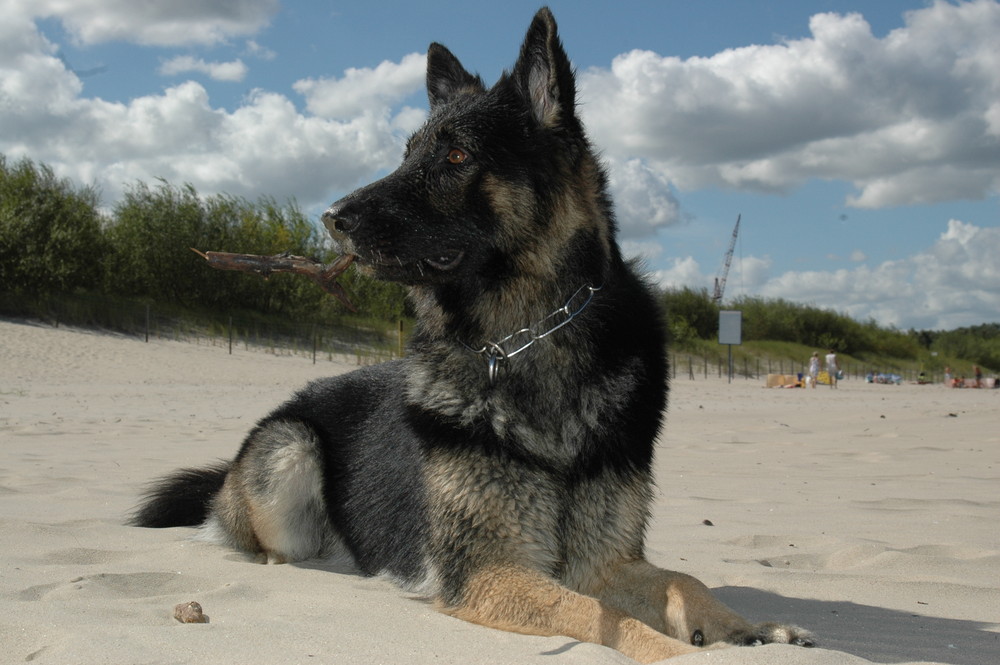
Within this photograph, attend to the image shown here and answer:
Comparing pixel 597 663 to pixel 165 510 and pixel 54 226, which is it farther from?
pixel 54 226

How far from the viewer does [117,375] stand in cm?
2100

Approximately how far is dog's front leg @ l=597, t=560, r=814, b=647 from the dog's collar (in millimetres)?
973

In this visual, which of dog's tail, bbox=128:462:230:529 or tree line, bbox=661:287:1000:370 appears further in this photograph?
tree line, bbox=661:287:1000:370

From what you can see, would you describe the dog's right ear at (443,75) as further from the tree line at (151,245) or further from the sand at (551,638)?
the tree line at (151,245)

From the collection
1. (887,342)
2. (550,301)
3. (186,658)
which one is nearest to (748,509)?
(550,301)

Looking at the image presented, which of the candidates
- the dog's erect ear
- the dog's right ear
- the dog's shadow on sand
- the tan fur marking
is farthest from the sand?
the dog's right ear

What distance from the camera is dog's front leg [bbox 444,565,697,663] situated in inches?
107

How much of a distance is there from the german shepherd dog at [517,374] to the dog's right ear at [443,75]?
30cm

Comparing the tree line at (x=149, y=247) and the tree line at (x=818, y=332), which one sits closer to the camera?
the tree line at (x=149, y=247)

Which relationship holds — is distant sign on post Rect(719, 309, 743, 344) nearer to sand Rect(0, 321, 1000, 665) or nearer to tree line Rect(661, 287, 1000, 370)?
tree line Rect(661, 287, 1000, 370)

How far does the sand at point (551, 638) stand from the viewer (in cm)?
260

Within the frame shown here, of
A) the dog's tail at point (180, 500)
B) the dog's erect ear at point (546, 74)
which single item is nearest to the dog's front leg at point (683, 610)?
the dog's erect ear at point (546, 74)

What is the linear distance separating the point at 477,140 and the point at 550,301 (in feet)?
2.41

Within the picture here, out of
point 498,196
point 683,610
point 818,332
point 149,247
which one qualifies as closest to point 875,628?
point 683,610
